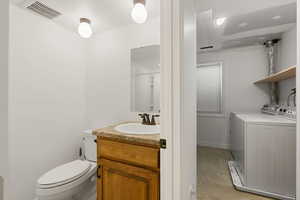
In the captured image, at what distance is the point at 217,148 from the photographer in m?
3.46

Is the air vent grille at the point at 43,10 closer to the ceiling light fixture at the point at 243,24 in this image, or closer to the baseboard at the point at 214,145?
the ceiling light fixture at the point at 243,24

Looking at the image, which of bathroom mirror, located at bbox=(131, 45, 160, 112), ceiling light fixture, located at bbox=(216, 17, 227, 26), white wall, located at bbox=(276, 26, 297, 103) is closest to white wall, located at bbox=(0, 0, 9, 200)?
bathroom mirror, located at bbox=(131, 45, 160, 112)

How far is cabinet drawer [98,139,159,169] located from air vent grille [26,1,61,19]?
5.20ft

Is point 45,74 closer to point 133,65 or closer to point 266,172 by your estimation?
point 133,65

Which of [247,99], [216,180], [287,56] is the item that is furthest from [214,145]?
[287,56]

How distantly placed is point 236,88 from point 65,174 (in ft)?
11.7

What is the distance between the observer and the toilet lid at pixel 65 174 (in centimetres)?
132

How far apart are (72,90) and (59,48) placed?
1.89 ft

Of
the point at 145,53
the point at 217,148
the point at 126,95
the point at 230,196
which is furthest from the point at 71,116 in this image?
the point at 217,148

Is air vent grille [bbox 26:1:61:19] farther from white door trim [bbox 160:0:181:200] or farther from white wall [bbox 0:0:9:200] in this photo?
white wall [bbox 0:0:9:200]

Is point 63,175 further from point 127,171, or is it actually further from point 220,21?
point 220,21

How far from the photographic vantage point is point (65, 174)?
1.45m

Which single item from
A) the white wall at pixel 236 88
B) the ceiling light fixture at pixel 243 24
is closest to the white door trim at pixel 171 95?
the ceiling light fixture at pixel 243 24

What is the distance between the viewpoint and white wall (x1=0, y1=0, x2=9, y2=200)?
287 mm
